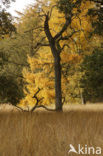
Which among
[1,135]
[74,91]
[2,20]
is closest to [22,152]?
[1,135]

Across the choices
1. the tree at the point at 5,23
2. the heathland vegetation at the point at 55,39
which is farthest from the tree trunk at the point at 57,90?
the tree at the point at 5,23

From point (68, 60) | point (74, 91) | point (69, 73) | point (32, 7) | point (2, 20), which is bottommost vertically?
point (74, 91)

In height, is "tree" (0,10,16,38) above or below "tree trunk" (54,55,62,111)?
A: above

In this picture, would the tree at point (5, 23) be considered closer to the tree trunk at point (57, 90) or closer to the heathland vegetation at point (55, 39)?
the heathland vegetation at point (55, 39)

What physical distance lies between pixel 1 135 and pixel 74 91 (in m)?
16.6

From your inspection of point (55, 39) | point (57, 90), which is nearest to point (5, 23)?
point (55, 39)

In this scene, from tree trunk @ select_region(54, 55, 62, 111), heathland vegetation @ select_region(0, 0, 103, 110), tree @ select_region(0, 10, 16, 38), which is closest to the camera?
tree @ select_region(0, 10, 16, 38)

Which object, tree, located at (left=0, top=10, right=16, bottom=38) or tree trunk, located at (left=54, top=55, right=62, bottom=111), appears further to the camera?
tree trunk, located at (left=54, top=55, right=62, bottom=111)

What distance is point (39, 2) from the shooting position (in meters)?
10.6

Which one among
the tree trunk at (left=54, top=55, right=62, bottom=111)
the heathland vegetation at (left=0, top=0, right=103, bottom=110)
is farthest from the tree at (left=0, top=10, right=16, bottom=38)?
the tree trunk at (left=54, top=55, right=62, bottom=111)

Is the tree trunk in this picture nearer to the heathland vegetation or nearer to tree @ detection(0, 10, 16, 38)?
the heathland vegetation

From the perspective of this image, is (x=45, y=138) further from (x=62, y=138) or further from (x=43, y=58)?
(x=43, y=58)

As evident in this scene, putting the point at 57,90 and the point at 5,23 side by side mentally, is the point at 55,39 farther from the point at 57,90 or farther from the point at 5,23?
the point at 5,23

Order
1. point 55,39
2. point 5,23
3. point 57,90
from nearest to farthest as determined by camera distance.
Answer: point 5,23 → point 57,90 → point 55,39
